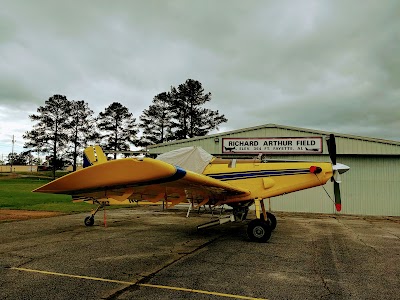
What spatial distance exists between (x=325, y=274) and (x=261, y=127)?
46.3 ft

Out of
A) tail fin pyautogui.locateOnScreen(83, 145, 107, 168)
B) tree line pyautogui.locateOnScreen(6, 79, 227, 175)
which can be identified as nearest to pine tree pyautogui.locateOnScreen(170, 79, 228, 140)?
tree line pyautogui.locateOnScreen(6, 79, 227, 175)

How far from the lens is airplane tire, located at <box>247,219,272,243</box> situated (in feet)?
25.9

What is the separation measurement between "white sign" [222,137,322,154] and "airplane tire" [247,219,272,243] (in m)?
10.9

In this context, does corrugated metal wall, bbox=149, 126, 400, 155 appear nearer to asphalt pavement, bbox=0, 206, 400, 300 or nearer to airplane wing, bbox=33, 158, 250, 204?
asphalt pavement, bbox=0, 206, 400, 300

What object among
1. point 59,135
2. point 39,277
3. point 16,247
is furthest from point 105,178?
point 59,135

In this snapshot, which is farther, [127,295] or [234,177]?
[234,177]

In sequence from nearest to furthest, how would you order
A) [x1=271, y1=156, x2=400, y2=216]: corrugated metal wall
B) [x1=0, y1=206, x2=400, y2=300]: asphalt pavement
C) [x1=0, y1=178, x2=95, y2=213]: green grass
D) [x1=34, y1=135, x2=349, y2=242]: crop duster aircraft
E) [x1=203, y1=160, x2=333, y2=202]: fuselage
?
1. [x1=0, y1=206, x2=400, y2=300]: asphalt pavement
2. [x1=34, y1=135, x2=349, y2=242]: crop duster aircraft
3. [x1=203, y1=160, x2=333, y2=202]: fuselage
4. [x1=0, y1=178, x2=95, y2=213]: green grass
5. [x1=271, y1=156, x2=400, y2=216]: corrugated metal wall

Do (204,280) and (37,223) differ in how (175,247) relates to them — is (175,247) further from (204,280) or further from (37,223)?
(37,223)

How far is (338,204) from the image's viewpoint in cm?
887

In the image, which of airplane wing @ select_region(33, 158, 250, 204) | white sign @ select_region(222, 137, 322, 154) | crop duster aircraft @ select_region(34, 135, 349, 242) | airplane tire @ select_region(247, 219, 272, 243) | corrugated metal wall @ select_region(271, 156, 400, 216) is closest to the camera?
airplane wing @ select_region(33, 158, 250, 204)

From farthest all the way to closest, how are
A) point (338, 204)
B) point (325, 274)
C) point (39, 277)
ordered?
point (338, 204) → point (325, 274) → point (39, 277)

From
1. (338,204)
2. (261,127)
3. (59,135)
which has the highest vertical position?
(59,135)

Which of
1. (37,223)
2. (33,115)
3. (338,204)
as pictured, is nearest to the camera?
(338,204)

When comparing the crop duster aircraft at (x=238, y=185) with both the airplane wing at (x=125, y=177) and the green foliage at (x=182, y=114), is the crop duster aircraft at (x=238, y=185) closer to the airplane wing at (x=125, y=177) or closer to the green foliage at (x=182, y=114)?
the airplane wing at (x=125, y=177)
